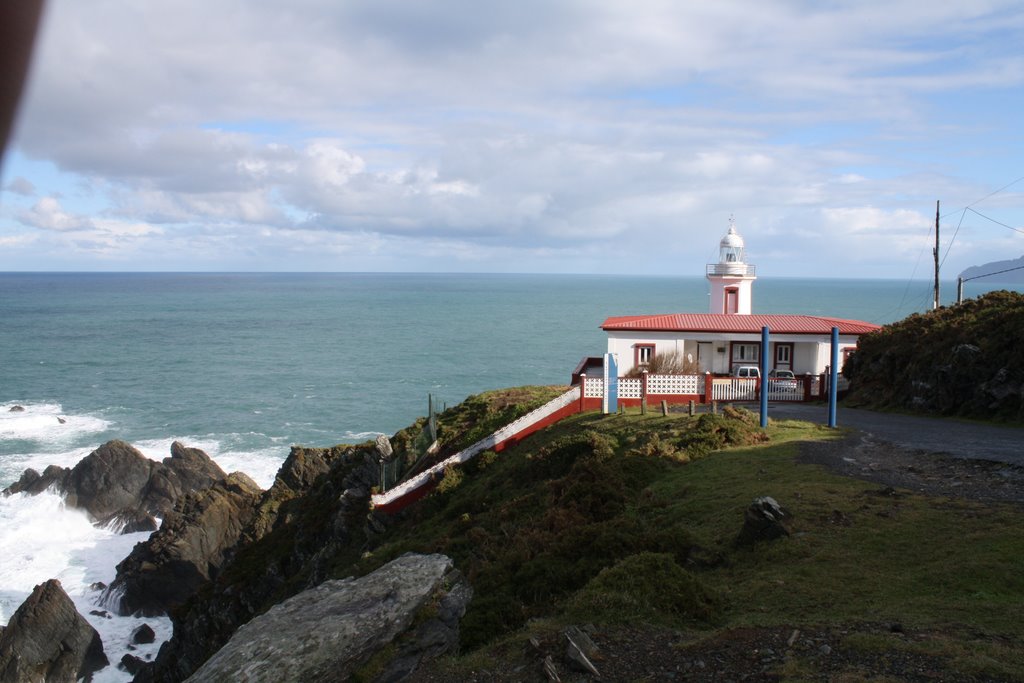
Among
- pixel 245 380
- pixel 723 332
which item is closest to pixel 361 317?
pixel 245 380

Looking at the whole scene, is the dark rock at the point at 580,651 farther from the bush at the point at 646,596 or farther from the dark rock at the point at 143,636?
the dark rock at the point at 143,636

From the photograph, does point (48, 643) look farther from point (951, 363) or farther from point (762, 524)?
point (951, 363)

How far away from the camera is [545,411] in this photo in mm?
24406

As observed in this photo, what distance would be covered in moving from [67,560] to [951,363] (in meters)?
34.5

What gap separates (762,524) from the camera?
11.0 metres

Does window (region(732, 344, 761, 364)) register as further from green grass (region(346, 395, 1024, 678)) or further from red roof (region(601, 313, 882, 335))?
green grass (region(346, 395, 1024, 678))

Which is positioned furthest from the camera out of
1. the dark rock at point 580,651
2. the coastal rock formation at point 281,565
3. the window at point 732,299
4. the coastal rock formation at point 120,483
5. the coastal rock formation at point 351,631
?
the window at point 732,299

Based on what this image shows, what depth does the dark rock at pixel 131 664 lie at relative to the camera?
81.3 feet

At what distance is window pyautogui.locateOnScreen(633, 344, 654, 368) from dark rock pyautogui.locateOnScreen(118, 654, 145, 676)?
1975 centimetres

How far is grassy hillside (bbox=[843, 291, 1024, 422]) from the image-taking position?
70.2 ft

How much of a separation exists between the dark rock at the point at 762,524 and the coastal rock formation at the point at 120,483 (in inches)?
1349

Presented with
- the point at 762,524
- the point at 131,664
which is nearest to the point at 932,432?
the point at 762,524

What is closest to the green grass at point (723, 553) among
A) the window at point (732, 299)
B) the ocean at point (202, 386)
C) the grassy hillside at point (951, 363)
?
the grassy hillside at point (951, 363)

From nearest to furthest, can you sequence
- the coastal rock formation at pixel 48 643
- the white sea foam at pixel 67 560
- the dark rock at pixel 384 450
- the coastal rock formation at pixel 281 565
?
the coastal rock formation at pixel 281 565, the coastal rock formation at pixel 48 643, the dark rock at pixel 384 450, the white sea foam at pixel 67 560
